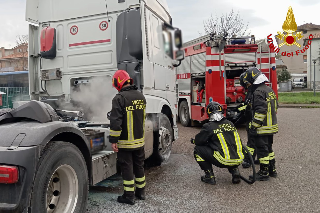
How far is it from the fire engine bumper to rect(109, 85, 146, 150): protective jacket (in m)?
1.36

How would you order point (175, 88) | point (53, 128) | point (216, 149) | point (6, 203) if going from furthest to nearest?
point (175, 88) < point (216, 149) < point (53, 128) < point (6, 203)

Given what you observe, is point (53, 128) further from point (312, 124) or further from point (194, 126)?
point (312, 124)

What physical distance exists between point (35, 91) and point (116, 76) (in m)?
2.27

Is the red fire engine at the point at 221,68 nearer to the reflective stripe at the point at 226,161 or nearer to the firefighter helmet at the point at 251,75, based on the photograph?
the firefighter helmet at the point at 251,75

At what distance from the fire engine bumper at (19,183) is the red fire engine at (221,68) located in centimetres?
752

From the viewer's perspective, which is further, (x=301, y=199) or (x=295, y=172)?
(x=295, y=172)

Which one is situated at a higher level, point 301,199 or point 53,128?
point 53,128

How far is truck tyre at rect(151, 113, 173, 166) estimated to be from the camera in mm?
5121

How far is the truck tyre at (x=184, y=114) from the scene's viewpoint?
36.5ft

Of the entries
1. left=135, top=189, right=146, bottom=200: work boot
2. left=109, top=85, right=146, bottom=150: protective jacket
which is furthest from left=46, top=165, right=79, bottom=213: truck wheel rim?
left=135, top=189, right=146, bottom=200: work boot

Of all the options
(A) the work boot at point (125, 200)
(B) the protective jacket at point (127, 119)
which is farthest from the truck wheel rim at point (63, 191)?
(A) the work boot at point (125, 200)

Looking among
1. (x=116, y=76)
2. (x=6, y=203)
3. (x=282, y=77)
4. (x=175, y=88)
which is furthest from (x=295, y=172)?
(x=282, y=77)

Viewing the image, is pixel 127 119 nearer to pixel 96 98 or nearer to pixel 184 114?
pixel 96 98

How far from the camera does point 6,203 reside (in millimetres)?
2209
